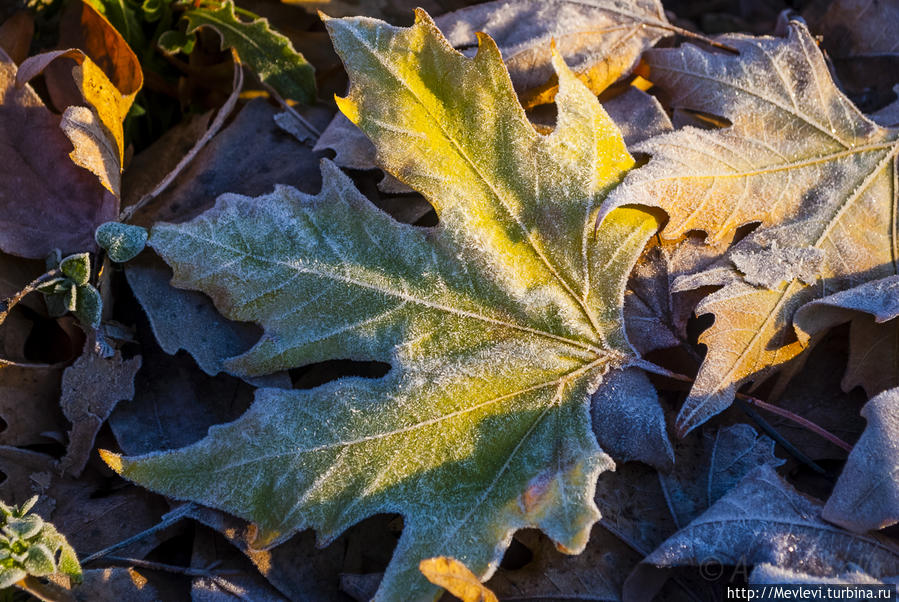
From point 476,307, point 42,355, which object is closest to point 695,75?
point 476,307

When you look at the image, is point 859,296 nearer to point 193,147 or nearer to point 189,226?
point 189,226

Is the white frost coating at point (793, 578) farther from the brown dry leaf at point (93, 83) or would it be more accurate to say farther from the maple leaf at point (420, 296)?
the brown dry leaf at point (93, 83)

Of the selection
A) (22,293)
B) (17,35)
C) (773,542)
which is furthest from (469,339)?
(17,35)

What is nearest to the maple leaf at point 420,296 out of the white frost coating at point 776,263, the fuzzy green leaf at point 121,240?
the fuzzy green leaf at point 121,240

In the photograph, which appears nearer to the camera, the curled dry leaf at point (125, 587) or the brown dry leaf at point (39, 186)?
the curled dry leaf at point (125, 587)

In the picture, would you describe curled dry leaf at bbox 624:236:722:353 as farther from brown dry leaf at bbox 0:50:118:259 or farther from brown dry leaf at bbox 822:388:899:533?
brown dry leaf at bbox 0:50:118:259

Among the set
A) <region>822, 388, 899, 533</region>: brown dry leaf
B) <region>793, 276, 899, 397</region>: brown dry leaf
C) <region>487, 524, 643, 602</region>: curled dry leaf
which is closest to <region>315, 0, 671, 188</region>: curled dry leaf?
<region>793, 276, 899, 397</region>: brown dry leaf
